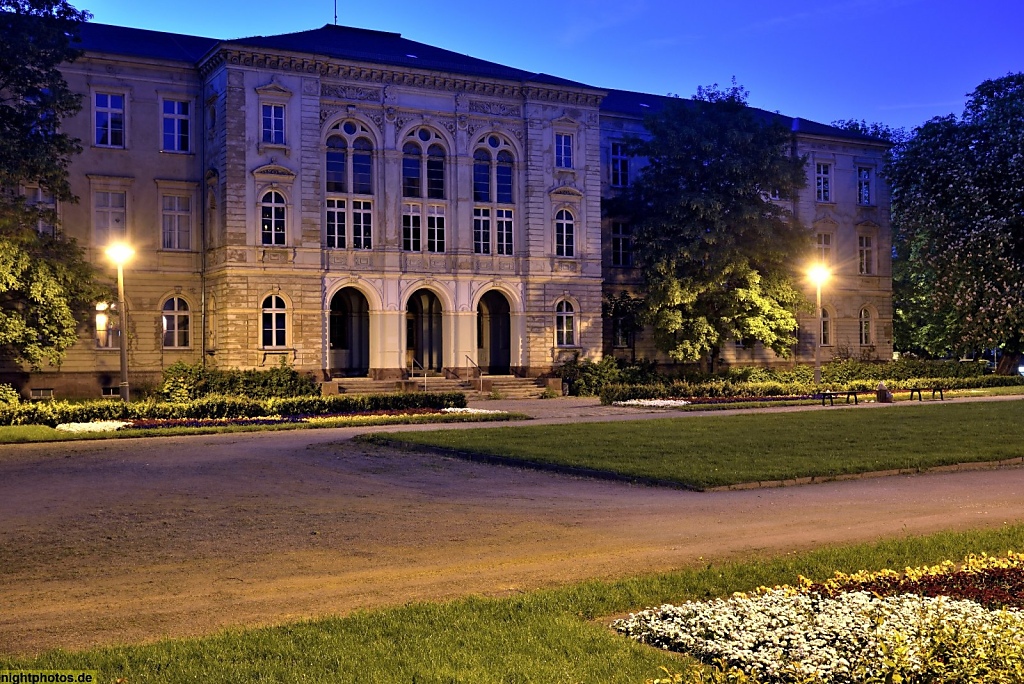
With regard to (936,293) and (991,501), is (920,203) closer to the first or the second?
(936,293)

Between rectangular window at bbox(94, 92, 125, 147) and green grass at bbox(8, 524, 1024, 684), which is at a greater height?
rectangular window at bbox(94, 92, 125, 147)

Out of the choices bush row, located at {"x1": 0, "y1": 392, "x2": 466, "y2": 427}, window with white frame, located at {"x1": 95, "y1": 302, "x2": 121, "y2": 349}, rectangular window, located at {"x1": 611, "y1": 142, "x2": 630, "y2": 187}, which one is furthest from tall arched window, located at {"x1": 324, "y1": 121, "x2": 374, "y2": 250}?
rectangular window, located at {"x1": 611, "y1": 142, "x2": 630, "y2": 187}

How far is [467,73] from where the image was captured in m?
45.2

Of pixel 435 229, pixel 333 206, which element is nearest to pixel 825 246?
pixel 435 229

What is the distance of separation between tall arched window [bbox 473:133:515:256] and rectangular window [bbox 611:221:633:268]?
733cm

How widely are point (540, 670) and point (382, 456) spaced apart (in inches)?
557

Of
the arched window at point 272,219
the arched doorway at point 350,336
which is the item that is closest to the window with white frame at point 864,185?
the arched doorway at point 350,336

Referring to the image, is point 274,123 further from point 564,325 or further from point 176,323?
point 564,325

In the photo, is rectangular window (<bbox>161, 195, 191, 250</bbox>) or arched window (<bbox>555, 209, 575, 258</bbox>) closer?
rectangular window (<bbox>161, 195, 191, 250</bbox>)

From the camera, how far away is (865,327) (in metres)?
59.6

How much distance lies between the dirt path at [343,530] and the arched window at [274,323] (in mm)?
21667

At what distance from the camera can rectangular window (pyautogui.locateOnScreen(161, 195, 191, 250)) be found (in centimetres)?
4356

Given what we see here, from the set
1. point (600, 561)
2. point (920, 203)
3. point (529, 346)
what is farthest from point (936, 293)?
point (600, 561)

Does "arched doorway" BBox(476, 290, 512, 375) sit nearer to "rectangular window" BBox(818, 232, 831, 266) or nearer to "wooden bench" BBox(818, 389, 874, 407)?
"wooden bench" BBox(818, 389, 874, 407)
